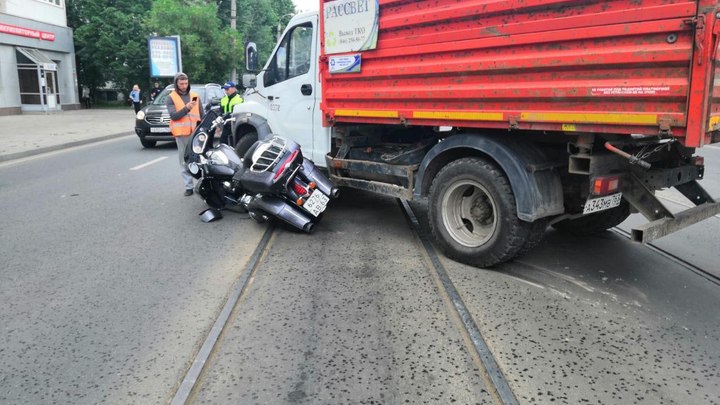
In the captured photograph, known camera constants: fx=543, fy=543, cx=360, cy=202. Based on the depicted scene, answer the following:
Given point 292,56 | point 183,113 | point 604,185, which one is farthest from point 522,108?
point 183,113

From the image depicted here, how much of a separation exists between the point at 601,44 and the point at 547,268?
2.05 metres

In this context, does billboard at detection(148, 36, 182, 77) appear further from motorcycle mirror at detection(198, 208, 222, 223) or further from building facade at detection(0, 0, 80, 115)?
motorcycle mirror at detection(198, 208, 222, 223)

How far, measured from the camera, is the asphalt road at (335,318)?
300 cm

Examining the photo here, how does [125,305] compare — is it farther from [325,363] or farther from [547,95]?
[547,95]

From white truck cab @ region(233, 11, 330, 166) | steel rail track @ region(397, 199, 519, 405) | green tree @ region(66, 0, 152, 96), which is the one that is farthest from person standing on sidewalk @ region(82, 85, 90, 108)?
steel rail track @ region(397, 199, 519, 405)

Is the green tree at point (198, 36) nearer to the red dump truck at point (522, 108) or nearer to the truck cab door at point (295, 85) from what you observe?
the truck cab door at point (295, 85)

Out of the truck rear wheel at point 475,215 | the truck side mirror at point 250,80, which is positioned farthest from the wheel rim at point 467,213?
the truck side mirror at point 250,80

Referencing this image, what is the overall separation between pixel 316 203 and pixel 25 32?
A: 27.1m

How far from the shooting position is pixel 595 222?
5.76 m

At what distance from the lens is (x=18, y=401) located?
284 cm

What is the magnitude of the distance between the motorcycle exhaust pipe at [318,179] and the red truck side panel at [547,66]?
0.97m

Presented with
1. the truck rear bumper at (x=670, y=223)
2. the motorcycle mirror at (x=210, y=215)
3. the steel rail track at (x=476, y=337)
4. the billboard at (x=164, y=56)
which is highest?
the billboard at (x=164, y=56)

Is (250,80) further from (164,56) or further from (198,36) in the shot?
(198,36)

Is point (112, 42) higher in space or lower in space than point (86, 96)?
higher
